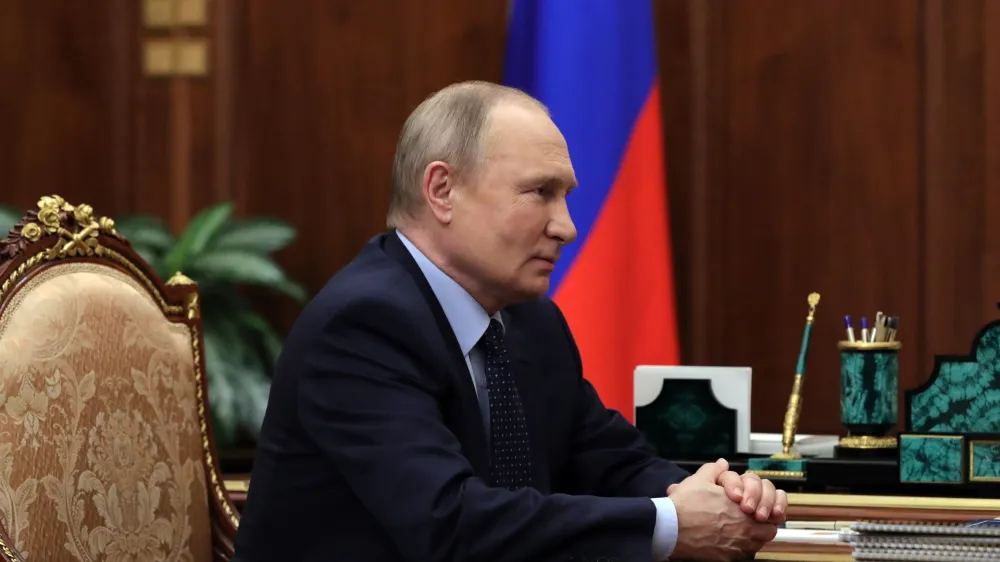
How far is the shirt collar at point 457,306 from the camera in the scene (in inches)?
78.7

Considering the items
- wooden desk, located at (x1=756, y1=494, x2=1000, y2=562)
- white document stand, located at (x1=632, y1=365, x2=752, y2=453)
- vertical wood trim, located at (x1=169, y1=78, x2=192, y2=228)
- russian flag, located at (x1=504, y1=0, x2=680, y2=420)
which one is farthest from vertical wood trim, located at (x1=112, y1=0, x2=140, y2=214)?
wooden desk, located at (x1=756, y1=494, x2=1000, y2=562)

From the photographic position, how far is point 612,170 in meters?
3.75

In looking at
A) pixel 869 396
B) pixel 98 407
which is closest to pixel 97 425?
pixel 98 407

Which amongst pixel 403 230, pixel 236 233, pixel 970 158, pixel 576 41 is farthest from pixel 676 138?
pixel 403 230

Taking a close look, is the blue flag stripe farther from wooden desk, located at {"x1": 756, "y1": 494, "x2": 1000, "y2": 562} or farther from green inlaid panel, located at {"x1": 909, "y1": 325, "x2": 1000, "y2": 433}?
wooden desk, located at {"x1": 756, "y1": 494, "x2": 1000, "y2": 562}

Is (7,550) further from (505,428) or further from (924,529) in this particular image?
(924,529)

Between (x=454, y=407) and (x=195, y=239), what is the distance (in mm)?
2426

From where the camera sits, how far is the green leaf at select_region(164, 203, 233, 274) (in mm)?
4102

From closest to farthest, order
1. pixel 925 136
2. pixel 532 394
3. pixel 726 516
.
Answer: pixel 726 516
pixel 532 394
pixel 925 136

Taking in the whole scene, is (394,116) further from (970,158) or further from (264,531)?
(264,531)

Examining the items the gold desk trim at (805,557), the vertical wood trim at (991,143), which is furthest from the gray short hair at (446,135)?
the vertical wood trim at (991,143)

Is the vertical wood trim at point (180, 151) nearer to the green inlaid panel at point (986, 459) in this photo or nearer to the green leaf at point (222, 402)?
the green leaf at point (222, 402)

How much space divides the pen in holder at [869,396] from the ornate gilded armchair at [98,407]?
126cm

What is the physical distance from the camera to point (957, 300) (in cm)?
386
